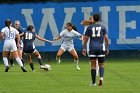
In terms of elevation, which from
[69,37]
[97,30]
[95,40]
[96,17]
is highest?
[96,17]

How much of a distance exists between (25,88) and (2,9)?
14.5 meters

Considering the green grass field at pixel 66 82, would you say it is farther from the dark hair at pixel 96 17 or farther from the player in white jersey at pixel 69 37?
the dark hair at pixel 96 17

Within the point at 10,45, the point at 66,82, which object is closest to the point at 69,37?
the point at 10,45

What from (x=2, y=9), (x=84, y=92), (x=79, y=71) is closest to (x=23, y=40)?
(x=79, y=71)

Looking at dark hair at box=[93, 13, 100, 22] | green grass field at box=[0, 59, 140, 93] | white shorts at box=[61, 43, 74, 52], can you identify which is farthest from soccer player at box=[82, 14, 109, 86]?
white shorts at box=[61, 43, 74, 52]

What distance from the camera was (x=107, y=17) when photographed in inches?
1264

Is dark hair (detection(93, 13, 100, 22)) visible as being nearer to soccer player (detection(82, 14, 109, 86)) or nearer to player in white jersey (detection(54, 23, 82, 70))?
soccer player (detection(82, 14, 109, 86))

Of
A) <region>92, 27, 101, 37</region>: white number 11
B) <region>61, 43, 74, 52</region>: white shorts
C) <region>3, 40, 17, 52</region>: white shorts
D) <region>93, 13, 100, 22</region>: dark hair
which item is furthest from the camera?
<region>61, 43, 74, 52</region>: white shorts

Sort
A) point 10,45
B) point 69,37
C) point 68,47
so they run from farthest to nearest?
1. point 68,47
2. point 69,37
3. point 10,45

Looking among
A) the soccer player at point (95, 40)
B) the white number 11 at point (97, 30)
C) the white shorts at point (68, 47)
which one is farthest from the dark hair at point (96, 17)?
the white shorts at point (68, 47)

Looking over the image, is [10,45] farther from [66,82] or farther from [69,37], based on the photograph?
[66,82]

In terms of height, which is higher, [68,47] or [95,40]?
[95,40]

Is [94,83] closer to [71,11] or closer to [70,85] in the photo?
[70,85]

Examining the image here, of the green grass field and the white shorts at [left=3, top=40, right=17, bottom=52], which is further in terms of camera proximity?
the white shorts at [left=3, top=40, right=17, bottom=52]
